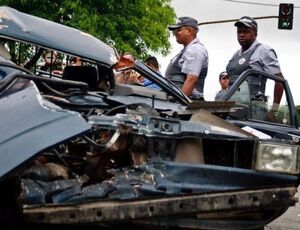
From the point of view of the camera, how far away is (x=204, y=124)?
3711 millimetres

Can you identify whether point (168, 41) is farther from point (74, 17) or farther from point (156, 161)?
point (156, 161)

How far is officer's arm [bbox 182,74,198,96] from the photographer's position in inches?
247

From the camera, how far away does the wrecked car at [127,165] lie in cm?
322

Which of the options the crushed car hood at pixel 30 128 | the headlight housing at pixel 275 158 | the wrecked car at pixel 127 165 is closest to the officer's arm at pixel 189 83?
the wrecked car at pixel 127 165

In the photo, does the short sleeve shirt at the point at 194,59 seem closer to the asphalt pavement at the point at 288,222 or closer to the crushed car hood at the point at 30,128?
the asphalt pavement at the point at 288,222

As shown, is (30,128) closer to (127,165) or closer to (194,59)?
(127,165)

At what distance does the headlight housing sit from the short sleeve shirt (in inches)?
109

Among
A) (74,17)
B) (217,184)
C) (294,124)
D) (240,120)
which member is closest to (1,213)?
(217,184)

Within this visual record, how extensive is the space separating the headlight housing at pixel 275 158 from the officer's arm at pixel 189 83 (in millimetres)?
2643

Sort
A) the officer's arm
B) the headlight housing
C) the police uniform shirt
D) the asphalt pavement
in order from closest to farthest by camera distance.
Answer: the headlight housing < the asphalt pavement < the police uniform shirt < the officer's arm

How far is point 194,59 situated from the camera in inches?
252

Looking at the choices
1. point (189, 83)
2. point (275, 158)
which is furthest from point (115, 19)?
point (275, 158)

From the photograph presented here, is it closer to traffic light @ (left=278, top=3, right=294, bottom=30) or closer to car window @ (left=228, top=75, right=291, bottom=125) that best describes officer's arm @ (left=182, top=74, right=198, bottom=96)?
car window @ (left=228, top=75, right=291, bottom=125)

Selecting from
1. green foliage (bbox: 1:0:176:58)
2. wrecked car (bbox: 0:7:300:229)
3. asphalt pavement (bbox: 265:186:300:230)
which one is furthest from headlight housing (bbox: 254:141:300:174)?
green foliage (bbox: 1:0:176:58)
